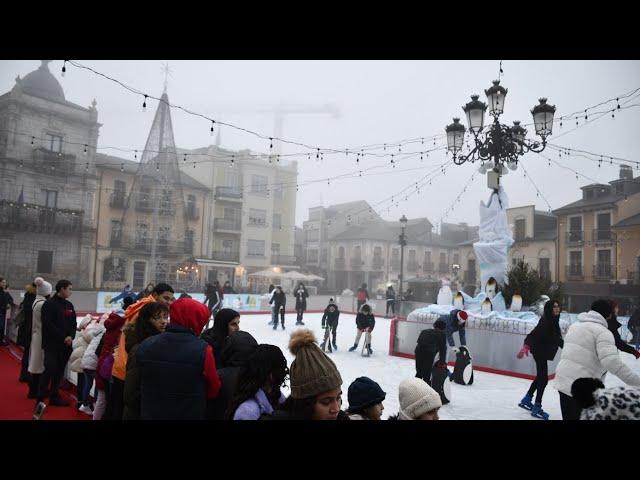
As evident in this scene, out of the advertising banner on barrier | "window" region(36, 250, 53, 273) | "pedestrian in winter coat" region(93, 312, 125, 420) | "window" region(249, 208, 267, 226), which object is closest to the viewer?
"pedestrian in winter coat" region(93, 312, 125, 420)

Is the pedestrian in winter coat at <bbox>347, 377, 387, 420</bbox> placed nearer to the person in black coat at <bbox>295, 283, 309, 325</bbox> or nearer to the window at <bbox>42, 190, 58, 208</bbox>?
the person in black coat at <bbox>295, 283, 309, 325</bbox>

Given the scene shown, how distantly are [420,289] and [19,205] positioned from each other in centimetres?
2558

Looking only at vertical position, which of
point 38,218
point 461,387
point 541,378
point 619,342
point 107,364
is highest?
point 38,218

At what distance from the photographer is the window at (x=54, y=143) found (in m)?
21.1

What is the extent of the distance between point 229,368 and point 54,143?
2404cm

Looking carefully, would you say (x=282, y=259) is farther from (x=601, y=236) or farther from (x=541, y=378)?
(x=541, y=378)

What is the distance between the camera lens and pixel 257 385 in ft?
6.09

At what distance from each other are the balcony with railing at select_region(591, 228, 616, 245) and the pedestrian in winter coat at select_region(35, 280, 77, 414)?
21.9 meters

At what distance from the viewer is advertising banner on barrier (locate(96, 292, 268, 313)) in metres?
14.8

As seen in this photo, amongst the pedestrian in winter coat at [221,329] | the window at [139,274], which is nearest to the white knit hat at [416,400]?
the pedestrian in winter coat at [221,329]

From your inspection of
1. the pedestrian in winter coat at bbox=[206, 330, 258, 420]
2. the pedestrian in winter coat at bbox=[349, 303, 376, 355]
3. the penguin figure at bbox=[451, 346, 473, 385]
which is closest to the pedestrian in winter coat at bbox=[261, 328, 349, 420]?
the pedestrian in winter coat at bbox=[206, 330, 258, 420]

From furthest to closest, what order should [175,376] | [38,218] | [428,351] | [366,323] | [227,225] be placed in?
1. [227,225]
2. [38,218]
3. [366,323]
4. [428,351]
5. [175,376]

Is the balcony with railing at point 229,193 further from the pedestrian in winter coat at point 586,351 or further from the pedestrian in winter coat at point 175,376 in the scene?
the pedestrian in winter coat at point 175,376

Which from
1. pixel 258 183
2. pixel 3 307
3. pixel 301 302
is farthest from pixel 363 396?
pixel 258 183
